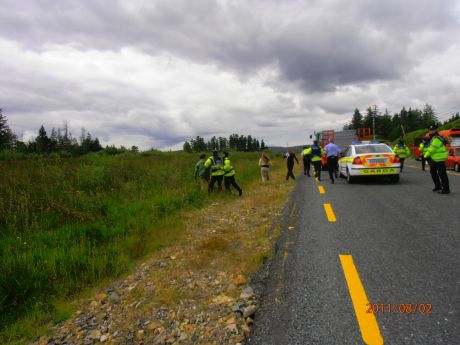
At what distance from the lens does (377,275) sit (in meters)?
3.35

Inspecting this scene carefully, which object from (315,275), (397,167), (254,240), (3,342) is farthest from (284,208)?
(3,342)

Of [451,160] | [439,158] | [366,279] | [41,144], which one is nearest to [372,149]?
[439,158]

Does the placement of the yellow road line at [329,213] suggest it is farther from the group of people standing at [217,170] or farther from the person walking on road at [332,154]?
the person walking on road at [332,154]

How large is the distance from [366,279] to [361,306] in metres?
0.61

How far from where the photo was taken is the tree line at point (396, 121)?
9562 cm

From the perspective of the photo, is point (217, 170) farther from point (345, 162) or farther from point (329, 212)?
point (345, 162)

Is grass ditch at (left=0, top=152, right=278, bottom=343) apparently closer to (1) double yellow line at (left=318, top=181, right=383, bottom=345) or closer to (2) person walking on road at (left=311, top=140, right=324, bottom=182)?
(1) double yellow line at (left=318, top=181, right=383, bottom=345)

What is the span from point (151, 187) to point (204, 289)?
24.6ft

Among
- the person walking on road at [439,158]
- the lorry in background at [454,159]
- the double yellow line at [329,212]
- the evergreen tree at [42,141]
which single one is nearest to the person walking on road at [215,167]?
the double yellow line at [329,212]

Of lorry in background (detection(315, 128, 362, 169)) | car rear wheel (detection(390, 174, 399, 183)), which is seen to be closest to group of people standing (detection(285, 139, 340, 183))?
car rear wheel (detection(390, 174, 399, 183))

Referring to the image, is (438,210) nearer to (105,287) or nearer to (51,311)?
(105,287)

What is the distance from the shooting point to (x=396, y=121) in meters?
103

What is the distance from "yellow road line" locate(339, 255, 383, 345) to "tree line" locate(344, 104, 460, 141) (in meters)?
101

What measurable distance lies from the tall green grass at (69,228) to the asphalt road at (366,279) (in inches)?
103
